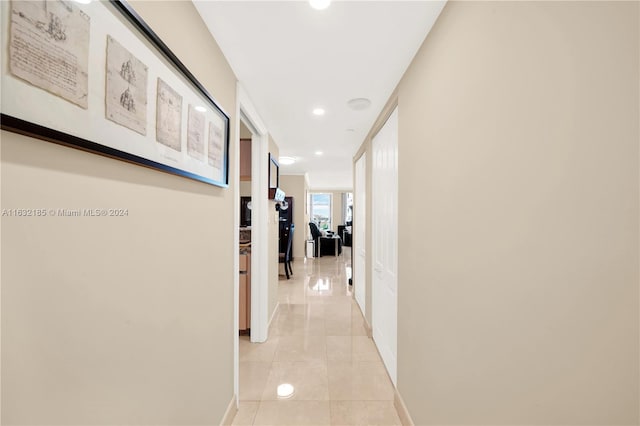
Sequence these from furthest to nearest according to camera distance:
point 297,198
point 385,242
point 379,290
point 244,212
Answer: point 297,198 < point 244,212 < point 379,290 < point 385,242

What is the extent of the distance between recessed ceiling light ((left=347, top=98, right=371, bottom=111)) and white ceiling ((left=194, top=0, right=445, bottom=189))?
51 mm

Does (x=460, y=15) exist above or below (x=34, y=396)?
above

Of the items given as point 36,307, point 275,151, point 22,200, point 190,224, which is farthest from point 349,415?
point 275,151

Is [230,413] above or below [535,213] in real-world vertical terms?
below

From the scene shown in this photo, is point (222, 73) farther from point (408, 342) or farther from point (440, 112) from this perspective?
point (408, 342)

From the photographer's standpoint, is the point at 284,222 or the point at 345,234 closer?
the point at 284,222

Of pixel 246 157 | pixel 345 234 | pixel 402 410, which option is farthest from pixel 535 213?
pixel 345 234

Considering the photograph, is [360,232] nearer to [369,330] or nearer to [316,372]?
[369,330]

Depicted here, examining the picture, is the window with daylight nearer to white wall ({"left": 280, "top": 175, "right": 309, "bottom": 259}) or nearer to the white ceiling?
white wall ({"left": 280, "top": 175, "right": 309, "bottom": 259})

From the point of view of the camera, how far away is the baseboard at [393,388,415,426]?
1.61 meters

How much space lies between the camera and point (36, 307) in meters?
0.56

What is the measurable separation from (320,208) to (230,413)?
9.70 metres

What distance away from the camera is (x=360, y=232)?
3.79 m

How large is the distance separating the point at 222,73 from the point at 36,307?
146cm
